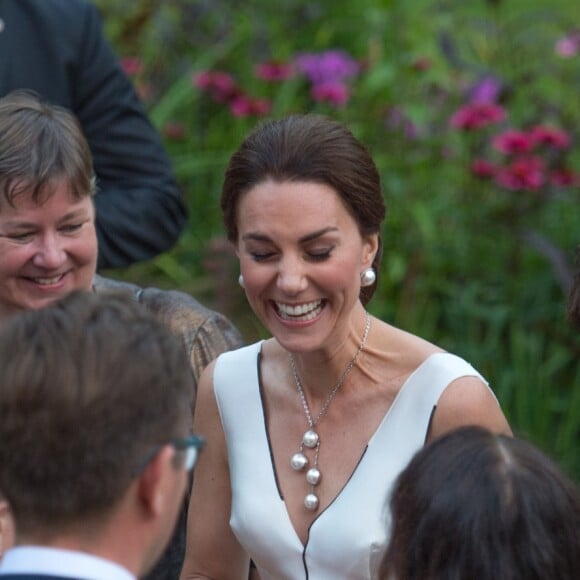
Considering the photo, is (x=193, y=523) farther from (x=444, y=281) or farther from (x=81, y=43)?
(x=444, y=281)

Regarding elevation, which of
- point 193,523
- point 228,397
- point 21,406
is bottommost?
point 193,523

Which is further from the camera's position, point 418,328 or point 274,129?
point 418,328

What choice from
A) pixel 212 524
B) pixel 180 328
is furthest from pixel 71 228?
pixel 212 524

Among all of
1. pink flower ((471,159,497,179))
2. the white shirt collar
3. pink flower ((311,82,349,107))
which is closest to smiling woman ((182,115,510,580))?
the white shirt collar

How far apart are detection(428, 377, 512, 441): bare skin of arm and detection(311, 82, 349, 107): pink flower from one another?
2756 millimetres

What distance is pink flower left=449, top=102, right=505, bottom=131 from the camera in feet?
18.3

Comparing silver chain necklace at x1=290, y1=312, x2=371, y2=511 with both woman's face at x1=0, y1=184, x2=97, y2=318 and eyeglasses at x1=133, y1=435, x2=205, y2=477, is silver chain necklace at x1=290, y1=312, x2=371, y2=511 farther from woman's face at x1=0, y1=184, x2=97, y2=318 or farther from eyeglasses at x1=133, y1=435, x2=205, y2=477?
eyeglasses at x1=133, y1=435, x2=205, y2=477

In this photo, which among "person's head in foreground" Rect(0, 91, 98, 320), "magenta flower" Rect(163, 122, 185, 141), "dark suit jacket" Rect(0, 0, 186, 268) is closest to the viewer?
"person's head in foreground" Rect(0, 91, 98, 320)

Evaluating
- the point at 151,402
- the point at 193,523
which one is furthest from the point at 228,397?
the point at 151,402

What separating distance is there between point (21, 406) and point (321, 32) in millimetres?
4852

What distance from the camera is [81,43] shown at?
412 cm

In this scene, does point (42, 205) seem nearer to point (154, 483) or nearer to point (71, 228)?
point (71, 228)

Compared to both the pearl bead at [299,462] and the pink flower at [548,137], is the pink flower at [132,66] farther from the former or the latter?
the pearl bead at [299,462]

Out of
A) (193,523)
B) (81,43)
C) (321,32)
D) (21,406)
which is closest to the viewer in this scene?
(21,406)
